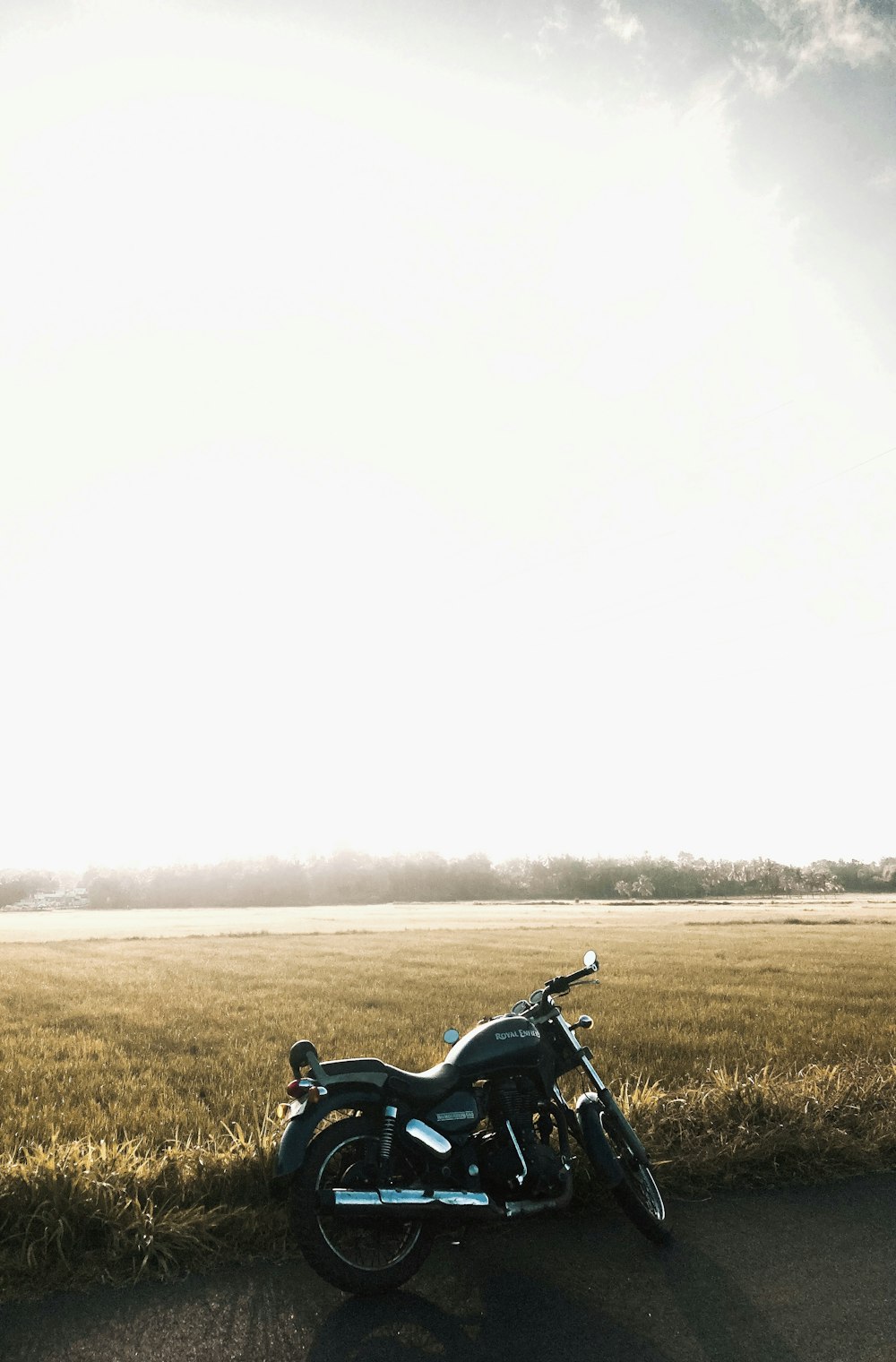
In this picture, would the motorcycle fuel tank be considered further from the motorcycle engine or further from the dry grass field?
the dry grass field

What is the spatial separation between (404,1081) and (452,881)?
9250 cm

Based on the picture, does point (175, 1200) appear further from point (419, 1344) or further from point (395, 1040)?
point (395, 1040)

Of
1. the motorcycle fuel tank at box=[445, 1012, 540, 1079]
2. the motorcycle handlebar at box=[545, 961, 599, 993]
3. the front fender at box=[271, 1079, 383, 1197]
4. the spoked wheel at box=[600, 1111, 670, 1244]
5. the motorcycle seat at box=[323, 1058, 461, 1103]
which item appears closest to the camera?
the front fender at box=[271, 1079, 383, 1197]

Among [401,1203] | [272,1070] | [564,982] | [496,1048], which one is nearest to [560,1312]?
[401,1203]

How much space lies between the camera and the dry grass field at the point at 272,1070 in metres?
4.13

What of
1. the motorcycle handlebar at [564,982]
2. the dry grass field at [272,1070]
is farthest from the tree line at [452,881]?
the motorcycle handlebar at [564,982]

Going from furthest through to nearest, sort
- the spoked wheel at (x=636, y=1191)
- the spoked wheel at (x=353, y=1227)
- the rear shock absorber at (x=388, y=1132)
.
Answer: the spoked wheel at (x=636, y=1191)
the rear shock absorber at (x=388, y=1132)
the spoked wheel at (x=353, y=1227)

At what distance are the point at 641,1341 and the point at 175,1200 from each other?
8.88ft

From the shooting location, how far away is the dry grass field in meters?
4.13

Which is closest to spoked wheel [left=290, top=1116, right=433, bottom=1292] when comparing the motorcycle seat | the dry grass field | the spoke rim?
the spoke rim

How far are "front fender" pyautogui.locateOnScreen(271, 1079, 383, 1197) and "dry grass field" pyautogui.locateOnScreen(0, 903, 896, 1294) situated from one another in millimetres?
678

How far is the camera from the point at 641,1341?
3.47m

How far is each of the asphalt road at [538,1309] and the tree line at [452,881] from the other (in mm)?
83651

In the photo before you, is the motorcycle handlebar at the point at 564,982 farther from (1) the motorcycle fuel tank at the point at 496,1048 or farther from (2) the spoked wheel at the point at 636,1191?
(2) the spoked wheel at the point at 636,1191
